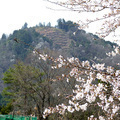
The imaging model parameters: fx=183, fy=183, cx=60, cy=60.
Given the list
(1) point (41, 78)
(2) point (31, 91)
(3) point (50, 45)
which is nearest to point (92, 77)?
(2) point (31, 91)

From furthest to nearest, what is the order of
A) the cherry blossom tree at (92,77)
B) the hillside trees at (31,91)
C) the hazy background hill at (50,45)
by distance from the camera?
the hazy background hill at (50,45), the hillside trees at (31,91), the cherry blossom tree at (92,77)

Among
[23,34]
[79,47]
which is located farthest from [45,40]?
[79,47]

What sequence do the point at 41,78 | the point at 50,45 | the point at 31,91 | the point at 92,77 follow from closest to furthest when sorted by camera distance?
the point at 92,77, the point at 31,91, the point at 41,78, the point at 50,45

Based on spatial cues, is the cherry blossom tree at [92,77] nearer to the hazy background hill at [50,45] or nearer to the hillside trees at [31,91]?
the hillside trees at [31,91]

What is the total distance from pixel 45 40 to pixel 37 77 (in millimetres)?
70250

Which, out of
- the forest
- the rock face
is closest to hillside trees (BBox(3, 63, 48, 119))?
the forest

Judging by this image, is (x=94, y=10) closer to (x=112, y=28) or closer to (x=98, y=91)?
(x=112, y=28)

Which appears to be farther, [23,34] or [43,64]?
[23,34]

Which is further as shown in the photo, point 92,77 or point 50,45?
point 50,45

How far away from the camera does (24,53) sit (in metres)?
69.4

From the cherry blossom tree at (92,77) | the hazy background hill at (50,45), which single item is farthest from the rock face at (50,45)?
the cherry blossom tree at (92,77)

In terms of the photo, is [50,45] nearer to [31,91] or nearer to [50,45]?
[50,45]

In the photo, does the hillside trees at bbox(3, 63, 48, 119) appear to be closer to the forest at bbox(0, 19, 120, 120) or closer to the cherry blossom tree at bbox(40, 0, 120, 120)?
the forest at bbox(0, 19, 120, 120)

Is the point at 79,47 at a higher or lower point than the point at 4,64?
higher
